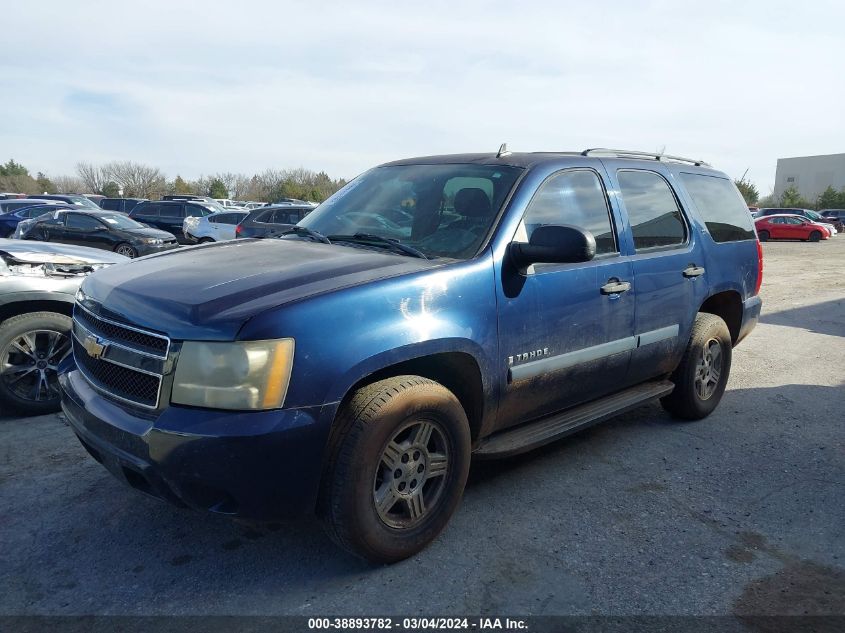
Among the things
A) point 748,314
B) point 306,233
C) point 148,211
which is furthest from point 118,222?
point 748,314

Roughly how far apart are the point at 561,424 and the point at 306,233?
72.7 inches

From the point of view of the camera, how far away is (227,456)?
2.53 metres

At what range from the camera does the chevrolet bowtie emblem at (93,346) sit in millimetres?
2979

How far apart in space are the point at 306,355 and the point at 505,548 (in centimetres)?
141

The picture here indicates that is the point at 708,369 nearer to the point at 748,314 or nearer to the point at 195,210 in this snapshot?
the point at 748,314

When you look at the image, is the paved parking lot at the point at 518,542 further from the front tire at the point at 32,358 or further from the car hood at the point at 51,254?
the car hood at the point at 51,254

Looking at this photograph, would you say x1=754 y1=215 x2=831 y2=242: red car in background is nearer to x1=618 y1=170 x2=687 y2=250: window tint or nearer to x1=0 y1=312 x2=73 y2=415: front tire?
x1=618 y1=170 x2=687 y2=250: window tint

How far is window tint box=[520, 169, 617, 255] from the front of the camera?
3.69 meters

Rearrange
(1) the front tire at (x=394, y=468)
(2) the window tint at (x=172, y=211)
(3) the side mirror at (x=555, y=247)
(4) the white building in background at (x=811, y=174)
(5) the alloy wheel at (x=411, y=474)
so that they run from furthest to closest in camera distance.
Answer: (4) the white building in background at (x=811, y=174) < (2) the window tint at (x=172, y=211) < (3) the side mirror at (x=555, y=247) < (5) the alloy wheel at (x=411, y=474) < (1) the front tire at (x=394, y=468)

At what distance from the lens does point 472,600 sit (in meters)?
2.79

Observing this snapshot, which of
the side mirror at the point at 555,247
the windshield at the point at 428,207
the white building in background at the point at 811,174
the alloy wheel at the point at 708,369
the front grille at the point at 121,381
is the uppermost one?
the white building in background at the point at 811,174

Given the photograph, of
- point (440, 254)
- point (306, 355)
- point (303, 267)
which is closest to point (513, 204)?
point (440, 254)

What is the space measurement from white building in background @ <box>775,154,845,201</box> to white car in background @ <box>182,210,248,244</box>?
85.8m

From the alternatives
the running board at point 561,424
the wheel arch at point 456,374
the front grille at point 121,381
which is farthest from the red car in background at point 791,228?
the front grille at point 121,381
